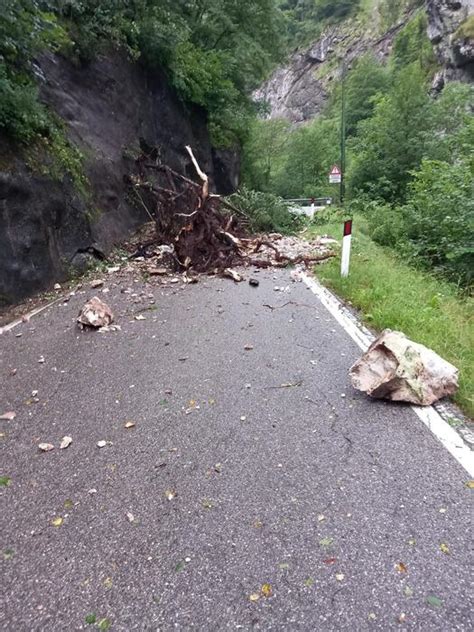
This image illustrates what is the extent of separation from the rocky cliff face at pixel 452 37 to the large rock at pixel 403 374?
134ft

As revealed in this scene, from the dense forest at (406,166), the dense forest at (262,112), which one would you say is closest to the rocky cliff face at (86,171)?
the dense forest at (262,112)

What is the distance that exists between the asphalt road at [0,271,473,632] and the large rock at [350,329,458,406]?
13cm

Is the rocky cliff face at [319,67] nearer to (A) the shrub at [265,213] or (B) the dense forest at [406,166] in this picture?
→ (B) the dense forest at [406,166]

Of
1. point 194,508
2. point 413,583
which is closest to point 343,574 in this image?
point 413,583

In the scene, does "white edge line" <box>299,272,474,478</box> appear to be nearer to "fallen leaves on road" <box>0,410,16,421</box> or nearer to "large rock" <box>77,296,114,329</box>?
"large rock" <box>77,296,114,329</box>

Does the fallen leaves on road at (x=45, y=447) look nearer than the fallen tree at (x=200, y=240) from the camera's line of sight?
Yes

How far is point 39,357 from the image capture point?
4.31 m

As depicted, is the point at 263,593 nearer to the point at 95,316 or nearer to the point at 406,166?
the point at 95,316

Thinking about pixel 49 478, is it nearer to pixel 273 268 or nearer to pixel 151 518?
pixel 151 518

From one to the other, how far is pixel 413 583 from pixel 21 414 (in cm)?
296

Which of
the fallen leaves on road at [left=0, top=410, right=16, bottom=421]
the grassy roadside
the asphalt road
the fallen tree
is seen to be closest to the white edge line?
the asphalt road

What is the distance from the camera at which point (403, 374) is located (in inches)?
122

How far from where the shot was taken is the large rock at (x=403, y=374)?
307 cm

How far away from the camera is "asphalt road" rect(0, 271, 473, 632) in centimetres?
164
